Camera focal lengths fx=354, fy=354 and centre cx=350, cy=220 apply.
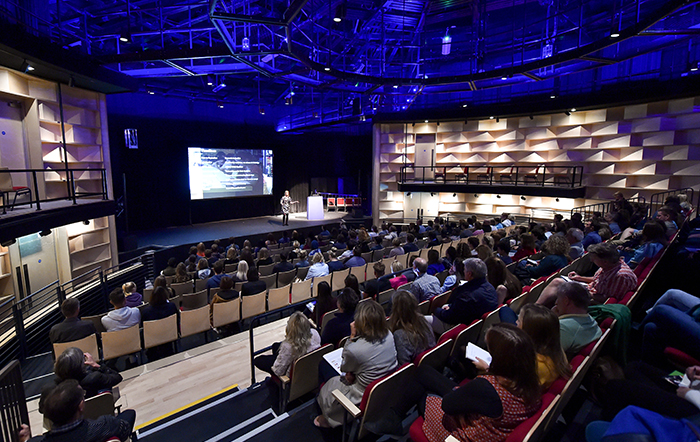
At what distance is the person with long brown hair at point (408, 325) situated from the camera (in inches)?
113

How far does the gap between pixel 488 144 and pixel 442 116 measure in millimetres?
2316

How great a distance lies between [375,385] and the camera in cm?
226

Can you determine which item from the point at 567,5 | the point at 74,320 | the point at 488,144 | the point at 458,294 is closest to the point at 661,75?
the point at 567,5

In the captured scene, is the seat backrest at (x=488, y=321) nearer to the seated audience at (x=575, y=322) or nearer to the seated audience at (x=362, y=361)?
the seated audience at (x=575, y=322)

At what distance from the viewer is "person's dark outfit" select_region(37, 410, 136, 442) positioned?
1983 millimetres

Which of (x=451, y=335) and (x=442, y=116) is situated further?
(x=442, y=116)

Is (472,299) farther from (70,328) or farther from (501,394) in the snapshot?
(70,328)

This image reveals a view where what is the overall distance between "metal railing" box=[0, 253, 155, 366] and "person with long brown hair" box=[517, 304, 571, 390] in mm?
5753

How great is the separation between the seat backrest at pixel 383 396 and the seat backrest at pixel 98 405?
2051 mm

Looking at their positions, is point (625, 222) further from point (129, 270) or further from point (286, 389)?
point (129, 270)

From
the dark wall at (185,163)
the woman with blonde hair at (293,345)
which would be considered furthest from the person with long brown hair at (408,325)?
the dark wall at (185,163)

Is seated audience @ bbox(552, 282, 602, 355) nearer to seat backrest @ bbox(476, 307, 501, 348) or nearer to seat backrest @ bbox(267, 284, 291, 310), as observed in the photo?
seat backrest @ bbox(476, 307, 501, 348)

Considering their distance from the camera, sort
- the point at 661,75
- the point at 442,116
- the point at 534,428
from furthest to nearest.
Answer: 1. the point at 442,116
2. the point at 661,75
3. the point at 534,428

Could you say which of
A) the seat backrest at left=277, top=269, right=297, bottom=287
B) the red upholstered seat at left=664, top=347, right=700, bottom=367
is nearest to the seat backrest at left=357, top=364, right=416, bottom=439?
the red upholstered seat at left=664, top=347, right=700, bottom=367
